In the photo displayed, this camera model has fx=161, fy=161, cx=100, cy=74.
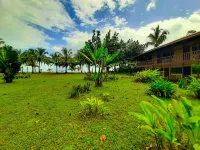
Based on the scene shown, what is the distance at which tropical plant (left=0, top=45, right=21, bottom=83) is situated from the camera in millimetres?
15438

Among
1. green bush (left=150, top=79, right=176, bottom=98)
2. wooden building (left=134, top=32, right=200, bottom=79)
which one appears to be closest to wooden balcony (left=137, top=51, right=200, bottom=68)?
wooden building (left=134, top=32, right=200, bottom=79)

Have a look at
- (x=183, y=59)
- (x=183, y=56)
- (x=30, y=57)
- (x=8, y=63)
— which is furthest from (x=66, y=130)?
(x=30, y=57)

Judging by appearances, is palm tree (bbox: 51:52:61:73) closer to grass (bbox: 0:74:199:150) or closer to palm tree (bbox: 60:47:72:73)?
palm tree (bbox: 60:47:72:73)

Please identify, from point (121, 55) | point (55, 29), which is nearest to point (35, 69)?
point (121, 55)

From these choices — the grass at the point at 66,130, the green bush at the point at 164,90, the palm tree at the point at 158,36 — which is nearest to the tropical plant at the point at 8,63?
the grass at the point at 66,130

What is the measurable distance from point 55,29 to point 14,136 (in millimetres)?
20835

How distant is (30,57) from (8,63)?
32.3 metres

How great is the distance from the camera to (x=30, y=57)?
1804 inches

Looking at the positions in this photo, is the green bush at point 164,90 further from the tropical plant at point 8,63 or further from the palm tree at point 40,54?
the palm tree at point 40,54

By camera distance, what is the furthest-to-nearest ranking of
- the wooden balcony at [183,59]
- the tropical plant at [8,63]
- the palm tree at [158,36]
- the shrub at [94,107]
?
1. the palm tree at [158,36]
2. the tropical plant at [8,63]
3. the wooden balcony at [183,59]
4. the shrub at [94,107]

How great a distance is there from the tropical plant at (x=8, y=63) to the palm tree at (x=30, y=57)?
3141 cm

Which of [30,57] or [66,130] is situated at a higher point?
[30,57]

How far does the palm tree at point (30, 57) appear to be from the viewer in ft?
150

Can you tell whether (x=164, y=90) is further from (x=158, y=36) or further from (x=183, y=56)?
(x=158, y=36)
